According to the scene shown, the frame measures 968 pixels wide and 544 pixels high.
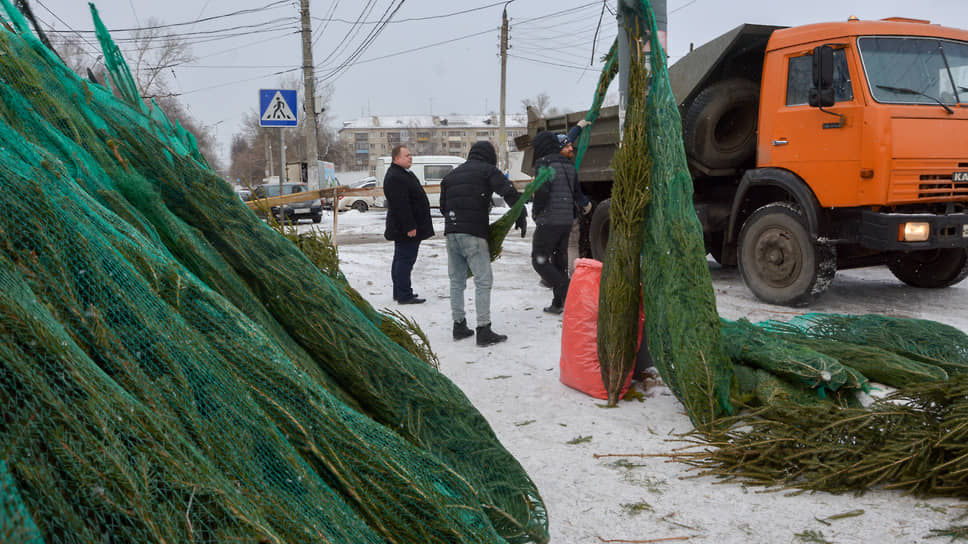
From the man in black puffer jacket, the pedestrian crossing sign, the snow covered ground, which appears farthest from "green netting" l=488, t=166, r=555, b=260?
the pedestrian crossing sign

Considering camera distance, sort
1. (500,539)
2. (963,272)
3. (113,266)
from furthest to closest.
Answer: (963,272)
(500,539)
(113,266)

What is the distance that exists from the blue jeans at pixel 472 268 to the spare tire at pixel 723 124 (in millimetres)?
3108

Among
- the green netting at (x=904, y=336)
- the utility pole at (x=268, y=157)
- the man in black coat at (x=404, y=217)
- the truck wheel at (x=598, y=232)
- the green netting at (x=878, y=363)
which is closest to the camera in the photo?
the green netting at (x=878, y=363)

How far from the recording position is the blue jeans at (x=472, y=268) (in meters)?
5.60

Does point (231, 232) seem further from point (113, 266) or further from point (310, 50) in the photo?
point (310, 50)

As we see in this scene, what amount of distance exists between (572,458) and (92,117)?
8.33ft

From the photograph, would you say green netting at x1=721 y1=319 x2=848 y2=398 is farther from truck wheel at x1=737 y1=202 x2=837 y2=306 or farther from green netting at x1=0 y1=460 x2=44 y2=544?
green netting at x1=0 y1=460 x2=44 y2=544

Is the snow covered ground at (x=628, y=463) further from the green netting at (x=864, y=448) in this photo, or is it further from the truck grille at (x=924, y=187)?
the truck grille at (x=924, y=187)

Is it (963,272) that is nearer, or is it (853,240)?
(853,240)

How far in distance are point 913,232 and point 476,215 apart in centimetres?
392

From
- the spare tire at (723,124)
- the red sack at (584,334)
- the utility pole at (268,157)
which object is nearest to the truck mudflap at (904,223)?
the spare tire at (723,124)

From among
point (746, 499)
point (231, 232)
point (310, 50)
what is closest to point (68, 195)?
point (231, 232)

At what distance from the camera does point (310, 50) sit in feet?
68.1

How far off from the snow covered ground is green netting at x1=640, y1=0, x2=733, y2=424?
31cm
